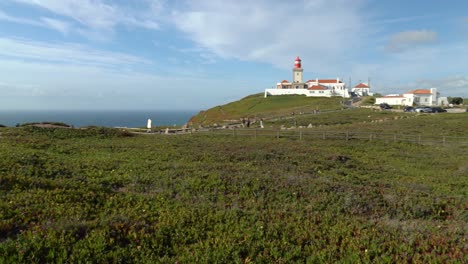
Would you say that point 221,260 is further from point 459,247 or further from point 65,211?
point 459,247

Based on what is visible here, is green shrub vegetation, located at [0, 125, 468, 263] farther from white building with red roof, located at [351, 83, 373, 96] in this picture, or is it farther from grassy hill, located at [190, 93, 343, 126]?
white building with red roof, located at [351, 83, 373, 96]

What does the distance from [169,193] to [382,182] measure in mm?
9510

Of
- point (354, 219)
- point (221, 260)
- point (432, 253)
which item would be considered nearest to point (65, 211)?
point (221, 260)

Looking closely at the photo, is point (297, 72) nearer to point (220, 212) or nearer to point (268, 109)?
point (268, 109)

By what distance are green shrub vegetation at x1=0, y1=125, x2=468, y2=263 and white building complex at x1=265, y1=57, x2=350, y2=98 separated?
106 metres

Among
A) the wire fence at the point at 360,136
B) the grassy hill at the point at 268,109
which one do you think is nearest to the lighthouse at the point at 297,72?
the grassy hill at the point at 268,109

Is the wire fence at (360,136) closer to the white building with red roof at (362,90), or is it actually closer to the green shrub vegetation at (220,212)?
the green shrub vegetation at (220,212)

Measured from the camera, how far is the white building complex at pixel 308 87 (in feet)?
391

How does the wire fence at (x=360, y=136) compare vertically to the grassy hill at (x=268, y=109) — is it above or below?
below

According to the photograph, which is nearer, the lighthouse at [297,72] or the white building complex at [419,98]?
the white building complex at [419,98]

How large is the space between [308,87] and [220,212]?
125 metres

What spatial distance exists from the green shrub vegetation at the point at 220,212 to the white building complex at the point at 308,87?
106m

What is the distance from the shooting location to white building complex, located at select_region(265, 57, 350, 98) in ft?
391

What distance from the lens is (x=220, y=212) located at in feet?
27.3
